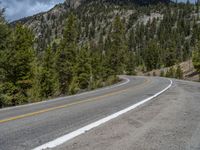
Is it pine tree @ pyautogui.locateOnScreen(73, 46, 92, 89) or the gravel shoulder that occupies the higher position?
the gravel shoulder

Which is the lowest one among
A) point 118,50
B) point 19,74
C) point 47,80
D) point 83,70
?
point 47,80

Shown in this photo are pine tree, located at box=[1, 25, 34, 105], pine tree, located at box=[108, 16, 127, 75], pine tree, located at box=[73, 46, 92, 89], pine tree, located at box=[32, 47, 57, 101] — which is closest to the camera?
pine tree, located at box=[1, 25, 34, 105]

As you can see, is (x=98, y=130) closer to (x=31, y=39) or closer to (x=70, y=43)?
(x=31, y=39)

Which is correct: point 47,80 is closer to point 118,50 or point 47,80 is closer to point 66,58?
point 66,58

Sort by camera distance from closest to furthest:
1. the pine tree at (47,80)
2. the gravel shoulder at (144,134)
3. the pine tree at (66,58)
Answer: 1. the gravel shoulder at (144,134)
2. the pine tree at (47,80)
3. the pine tree at (66,58)

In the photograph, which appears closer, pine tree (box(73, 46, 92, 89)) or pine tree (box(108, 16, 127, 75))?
pine tree (box(73, 46, 92, 89))

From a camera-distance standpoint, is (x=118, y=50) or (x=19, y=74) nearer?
(x=19, y=74)

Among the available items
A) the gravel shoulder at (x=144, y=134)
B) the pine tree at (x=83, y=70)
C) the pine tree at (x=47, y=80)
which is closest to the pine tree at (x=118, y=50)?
the pine tree at (x=83, y=70)

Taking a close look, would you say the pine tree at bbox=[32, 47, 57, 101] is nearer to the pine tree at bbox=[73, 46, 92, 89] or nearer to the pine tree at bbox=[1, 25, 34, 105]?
the pine tree at bbox=[73, 46, 92, 89]

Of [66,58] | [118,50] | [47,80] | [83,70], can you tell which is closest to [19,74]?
[47,80]

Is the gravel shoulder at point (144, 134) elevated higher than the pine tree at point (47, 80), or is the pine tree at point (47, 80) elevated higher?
the gravel shoulder at point (144, 134)

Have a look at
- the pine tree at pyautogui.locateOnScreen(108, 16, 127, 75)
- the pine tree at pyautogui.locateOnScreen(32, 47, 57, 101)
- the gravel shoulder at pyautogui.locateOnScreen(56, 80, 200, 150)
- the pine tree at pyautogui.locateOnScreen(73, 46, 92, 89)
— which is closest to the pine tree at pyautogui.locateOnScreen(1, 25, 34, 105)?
the pine tree at pyautogui.locateOnScreen(32, 47, 57, 101)

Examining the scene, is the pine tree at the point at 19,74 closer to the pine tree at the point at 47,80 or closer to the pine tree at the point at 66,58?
the pine tree at the point at 47,80

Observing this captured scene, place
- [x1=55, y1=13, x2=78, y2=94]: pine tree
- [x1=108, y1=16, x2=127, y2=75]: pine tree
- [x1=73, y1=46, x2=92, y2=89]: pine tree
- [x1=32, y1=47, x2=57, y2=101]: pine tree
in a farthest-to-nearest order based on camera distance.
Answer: [x1=108, y1=16, x2=127, y2=75]: pine tree → [x1=73, y1=46, x2=92, y2=89]: pine tree → [x1=55, y1=13, x2=78, y2=94]: pine tree → [x1=32, y1=47, x2=57, y2=101]: pine tree
